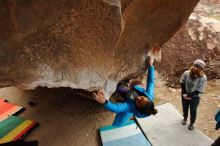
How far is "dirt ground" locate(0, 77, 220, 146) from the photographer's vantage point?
455 centimetres

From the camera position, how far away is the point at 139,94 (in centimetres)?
360

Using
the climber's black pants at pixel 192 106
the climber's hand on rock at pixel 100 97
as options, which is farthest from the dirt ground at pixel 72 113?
the climber's hand on rock at pixel 100 97

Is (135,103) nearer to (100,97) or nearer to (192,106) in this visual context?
(100,97)

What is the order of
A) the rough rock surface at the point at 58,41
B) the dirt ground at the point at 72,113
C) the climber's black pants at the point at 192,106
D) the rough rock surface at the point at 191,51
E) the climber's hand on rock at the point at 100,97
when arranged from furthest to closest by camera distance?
the rough rock surface at the point at 191,51
the dirt ground at the point at 72,113
the climber's black pants at the point at 192,106
the climber's hand on rock at the point at 100,97
the rough rock surface at the point at 58,41

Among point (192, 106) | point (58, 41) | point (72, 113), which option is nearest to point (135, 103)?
point (58, 41)

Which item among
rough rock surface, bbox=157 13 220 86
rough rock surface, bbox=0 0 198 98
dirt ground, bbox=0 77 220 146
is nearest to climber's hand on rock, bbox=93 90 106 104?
rough rock surface, bbox=0 0 198 98

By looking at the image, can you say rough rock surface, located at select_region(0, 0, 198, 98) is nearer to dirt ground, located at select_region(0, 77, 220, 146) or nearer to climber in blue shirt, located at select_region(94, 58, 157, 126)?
climber in blue shirt, located at select_region(94, 58, 157, 126)

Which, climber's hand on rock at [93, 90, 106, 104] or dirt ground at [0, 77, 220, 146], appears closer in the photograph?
climber's hand on rock at [93, 90, 106, 104]

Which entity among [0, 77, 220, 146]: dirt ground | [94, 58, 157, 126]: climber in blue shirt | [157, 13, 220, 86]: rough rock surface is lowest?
[0, 77, 220, 146]: dirt ground

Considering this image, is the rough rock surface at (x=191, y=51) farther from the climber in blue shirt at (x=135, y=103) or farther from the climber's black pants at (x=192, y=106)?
the climber in blue shirt at (x=135, y=103)

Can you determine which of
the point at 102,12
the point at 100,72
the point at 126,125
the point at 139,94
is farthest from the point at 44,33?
the point at 126,125

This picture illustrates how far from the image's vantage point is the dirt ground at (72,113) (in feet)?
14.9

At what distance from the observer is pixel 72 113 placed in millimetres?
5059

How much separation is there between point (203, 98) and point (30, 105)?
3073 mm
